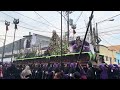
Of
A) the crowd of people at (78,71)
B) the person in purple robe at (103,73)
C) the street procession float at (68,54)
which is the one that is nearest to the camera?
the crowd of people at (78,71)

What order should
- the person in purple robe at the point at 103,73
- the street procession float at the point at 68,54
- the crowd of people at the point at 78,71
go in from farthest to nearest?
the street procession float at the point at 68,54, the person in purple robe at the point at 103,73, the crowd of people at the point at 78,71

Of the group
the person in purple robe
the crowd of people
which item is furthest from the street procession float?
the person in purple robe

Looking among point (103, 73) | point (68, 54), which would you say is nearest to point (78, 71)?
point (103, 73)

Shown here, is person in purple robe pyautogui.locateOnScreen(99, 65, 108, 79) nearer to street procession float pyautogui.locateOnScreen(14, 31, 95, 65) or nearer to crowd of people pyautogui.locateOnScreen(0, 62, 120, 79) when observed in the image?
crowd of people pyautogui.locateOnScreen(0, 62, 120, 79)

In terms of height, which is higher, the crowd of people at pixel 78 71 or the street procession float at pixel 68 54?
the street procession float at pixel 68 54

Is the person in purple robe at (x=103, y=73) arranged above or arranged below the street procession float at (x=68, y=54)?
below

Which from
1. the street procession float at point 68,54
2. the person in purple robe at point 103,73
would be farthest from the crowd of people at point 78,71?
the street procession float at point 68,54

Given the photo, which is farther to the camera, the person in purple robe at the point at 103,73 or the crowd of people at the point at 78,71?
the person in purple robe at the point at 103,73

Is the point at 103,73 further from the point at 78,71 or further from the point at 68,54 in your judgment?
the point at 68,54

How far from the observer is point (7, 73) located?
7961 millimetres

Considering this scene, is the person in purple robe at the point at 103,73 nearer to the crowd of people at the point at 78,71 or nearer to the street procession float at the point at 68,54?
the crowd of people at the point at 78,71

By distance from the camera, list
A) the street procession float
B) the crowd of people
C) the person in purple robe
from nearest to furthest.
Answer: the crowd of people < the person in purple robe < the street procession float

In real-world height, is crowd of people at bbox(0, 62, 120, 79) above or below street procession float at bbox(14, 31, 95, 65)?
below

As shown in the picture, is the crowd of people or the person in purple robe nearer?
the crowd of people
